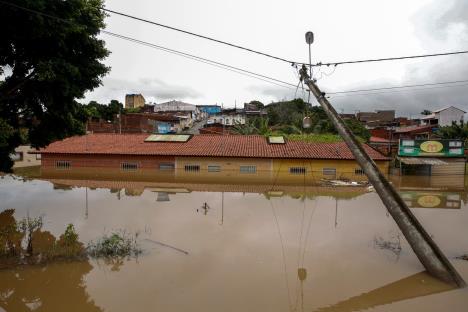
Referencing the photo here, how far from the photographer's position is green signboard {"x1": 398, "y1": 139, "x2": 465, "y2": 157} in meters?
26.5

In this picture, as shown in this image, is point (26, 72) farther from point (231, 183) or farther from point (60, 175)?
point (60, 175)

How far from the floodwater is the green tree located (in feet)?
11.9

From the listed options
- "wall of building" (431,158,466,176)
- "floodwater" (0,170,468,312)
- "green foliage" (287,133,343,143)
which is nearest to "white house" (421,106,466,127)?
"wall of building" (431,158,466,176)

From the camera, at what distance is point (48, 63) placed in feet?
28.9

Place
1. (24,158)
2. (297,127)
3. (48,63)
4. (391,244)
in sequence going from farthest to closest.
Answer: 1. (297,127)
2. (24,158)
3. (391,244)
4. (48,63)

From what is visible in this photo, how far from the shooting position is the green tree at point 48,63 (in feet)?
27.6

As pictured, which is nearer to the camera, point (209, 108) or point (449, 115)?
point (449, 115)

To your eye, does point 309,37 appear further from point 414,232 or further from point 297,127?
point 297,127

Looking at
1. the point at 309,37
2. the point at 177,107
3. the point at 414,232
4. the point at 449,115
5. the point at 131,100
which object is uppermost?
the point at 131,100

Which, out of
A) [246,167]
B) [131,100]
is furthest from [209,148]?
[131,100]

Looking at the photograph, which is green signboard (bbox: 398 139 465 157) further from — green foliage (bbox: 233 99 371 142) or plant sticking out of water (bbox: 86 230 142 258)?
plant sticking out of water (bbox: 86 230 142 258)

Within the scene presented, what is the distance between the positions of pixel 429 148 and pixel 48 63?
2713cm

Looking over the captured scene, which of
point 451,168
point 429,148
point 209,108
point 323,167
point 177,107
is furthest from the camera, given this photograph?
point 209,108

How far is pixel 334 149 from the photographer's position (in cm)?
2761
